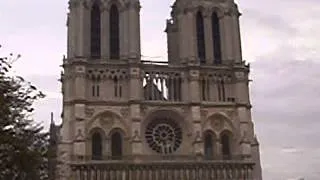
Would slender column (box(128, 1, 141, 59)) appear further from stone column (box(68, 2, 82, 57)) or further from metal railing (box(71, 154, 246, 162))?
metal railing (box(71, 154, 246, 162))

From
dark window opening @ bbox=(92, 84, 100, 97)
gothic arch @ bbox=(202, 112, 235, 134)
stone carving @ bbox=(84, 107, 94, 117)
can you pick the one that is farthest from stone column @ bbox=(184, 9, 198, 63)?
stone carving @ bbox=(84, 107, 94, 117)

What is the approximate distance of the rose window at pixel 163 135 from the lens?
1946 inches

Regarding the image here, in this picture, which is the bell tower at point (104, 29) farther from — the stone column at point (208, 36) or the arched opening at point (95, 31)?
the stone column at point (208, 36)

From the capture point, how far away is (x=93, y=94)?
161 feet

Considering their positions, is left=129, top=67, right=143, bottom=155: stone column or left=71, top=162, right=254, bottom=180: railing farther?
left=129, top=67, right=143, bottom=155: stone column

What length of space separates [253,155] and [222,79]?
713cm

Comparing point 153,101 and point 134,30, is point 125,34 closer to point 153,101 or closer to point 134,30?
point 134,30

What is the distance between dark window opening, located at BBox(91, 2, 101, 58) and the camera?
50.9 m

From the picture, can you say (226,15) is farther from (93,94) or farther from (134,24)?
(93,94)

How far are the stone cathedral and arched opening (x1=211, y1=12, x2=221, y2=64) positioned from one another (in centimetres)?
10

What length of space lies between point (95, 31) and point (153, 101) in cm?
808

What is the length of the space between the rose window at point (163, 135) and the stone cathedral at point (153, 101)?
8 centimetres

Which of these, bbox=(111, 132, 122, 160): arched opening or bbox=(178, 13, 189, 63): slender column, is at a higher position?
bbox=(178, 13, 189, 63): slender column

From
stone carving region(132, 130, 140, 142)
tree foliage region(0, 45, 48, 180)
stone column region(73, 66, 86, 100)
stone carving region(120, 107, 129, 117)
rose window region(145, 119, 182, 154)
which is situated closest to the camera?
tree foliage region(0, 45, 48, 180)
